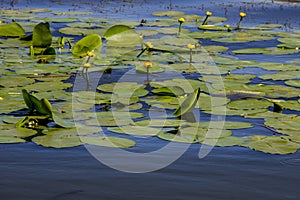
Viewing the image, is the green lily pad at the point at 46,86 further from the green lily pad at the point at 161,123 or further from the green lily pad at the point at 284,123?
the green lily pad at the point at 284,123

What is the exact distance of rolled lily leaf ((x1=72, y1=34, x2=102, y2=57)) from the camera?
4.53 meters

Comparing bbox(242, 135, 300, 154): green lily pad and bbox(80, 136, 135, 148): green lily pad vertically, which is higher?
bbox(242, 135, 300, 154): green lily pad

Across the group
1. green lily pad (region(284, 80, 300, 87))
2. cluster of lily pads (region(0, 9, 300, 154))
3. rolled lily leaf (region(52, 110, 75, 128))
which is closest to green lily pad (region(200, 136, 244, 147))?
cluster of lily pads (region(0, 9, 300, 154))

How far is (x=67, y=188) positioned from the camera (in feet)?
7.48

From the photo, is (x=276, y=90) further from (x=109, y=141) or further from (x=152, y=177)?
(x=152, y=177)

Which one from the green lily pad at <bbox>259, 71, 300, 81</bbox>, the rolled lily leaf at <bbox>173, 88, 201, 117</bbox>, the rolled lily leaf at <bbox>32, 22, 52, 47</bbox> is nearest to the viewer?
the rolled lily leaf at <bbox>173, 88, 201, 117</bbox>

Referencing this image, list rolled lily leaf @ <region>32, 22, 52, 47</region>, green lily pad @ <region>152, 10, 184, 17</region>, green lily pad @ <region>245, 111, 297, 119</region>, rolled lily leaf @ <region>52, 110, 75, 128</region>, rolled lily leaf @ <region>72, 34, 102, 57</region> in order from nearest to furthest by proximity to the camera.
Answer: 1. rolled lily leaf @ <region>52, 110, 75, 128</region>
2. green lily pad @ <region>245, 111, 297, 119</region>
3. rolled lily leaf @ <region>72, 34, 102, 57</region>
4. rolled lily leaf @ <region>32, 22, 52, 47</region>
5. green lily pad @ <region>152, 10, 184, 17</region>

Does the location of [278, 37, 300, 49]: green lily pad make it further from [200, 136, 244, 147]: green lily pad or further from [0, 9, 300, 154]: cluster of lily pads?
[200, 136, 244, 147]: green lily pad

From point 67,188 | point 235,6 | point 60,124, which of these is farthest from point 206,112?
point 235,6

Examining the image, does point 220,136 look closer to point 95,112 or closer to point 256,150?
point 256,150

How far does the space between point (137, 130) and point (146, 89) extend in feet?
2.73

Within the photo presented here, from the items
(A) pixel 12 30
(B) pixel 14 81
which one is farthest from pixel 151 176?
(A) pixel 12 30

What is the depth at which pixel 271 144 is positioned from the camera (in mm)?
2740

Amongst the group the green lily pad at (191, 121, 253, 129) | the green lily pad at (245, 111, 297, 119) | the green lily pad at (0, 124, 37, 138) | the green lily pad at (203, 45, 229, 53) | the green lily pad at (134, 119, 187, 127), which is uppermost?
the green lily pad at (203, 45, 229, 53)
